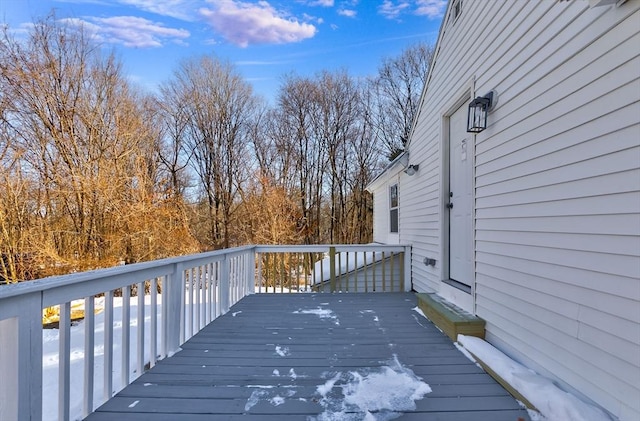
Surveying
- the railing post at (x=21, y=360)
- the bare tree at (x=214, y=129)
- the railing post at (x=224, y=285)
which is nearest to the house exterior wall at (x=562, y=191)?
the railing post at (x=21, y=360)

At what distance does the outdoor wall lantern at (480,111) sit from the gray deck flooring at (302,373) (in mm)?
1928

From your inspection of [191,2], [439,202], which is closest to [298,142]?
[191,2]

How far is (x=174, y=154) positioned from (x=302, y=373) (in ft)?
43.1

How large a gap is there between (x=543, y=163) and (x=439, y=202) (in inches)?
76.7

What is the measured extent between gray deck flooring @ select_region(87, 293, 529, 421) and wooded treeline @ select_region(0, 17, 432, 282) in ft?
24.1

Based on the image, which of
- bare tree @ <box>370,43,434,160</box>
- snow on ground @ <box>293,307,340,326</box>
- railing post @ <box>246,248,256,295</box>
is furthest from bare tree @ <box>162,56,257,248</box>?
snow on ground @ <box>293,307,340,326</box>

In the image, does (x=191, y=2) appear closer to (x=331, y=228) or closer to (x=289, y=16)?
(x=289, y=16)

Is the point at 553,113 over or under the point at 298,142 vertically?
under

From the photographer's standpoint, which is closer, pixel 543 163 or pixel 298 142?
pixel 543 163

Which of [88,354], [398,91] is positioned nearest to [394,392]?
[88,354]

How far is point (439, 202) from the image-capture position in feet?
13.2

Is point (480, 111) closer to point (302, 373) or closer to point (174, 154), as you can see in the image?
point (302, 373)

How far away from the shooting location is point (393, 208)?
6938 mm

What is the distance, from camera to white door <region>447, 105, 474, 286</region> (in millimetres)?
3346
